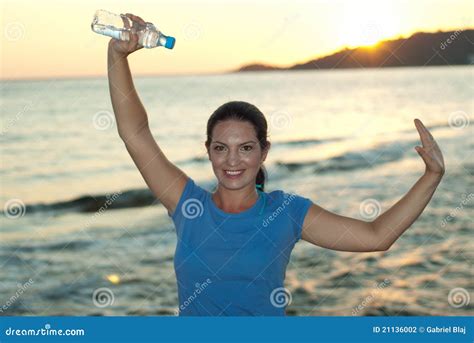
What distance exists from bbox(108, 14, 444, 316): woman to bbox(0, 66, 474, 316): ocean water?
15.7ft

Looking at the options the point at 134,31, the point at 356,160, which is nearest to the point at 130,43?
the point at 134,31

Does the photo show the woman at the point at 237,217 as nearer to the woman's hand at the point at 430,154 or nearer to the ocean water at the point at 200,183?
the woman's hand at the point at 430,154

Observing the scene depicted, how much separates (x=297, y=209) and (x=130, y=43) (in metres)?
0.89

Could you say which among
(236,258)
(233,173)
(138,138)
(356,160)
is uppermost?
(356,160)

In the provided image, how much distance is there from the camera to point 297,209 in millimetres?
2854

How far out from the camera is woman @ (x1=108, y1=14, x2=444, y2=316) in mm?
2748

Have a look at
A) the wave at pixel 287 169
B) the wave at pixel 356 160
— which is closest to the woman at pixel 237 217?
the wave at pixel 287 169

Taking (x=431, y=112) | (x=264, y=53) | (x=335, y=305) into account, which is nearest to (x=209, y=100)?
(x=264, y=53)

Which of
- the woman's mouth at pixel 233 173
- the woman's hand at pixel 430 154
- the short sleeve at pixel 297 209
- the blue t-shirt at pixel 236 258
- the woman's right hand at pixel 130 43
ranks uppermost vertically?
the woman's right hand at pixel 130 43

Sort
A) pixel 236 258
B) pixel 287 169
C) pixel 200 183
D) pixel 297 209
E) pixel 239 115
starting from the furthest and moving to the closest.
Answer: pixel 287 169
pixel 200 183
pixel 239 115
pixel 297 209
pixel 236 258

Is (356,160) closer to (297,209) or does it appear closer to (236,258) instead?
(297,209)

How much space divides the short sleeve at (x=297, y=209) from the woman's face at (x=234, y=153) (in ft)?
0.63

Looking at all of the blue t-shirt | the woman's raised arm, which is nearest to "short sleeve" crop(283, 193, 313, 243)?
the blue t-shirt

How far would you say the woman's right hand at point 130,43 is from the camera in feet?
9.24
